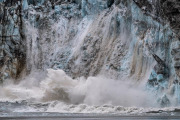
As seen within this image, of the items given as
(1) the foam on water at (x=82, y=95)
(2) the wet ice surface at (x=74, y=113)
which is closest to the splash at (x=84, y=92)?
(1) the foam on water at (x=82, y=95)

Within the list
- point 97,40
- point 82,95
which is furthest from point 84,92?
point 97,40

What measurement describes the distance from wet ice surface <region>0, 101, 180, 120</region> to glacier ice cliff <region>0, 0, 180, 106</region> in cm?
407

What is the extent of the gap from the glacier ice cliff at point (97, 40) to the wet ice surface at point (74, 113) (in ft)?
13.4

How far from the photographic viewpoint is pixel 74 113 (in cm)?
4509

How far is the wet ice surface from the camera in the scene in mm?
38406

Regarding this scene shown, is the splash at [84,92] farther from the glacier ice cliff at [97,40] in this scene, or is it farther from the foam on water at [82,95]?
the glacier ice cliff at [97,40]

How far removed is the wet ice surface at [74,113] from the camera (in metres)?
38.4

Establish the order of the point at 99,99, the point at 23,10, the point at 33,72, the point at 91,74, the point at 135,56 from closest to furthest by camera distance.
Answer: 1. the point at 99,99
2. the point at 135,56
3. the point at 91,74
4. the point at 33,72
5. the point at 23,10

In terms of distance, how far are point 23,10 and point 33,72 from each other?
11862 millimetres

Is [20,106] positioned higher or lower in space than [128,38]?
lower

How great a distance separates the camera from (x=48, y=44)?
70.1 metres

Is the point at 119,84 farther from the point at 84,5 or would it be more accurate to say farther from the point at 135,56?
the point at 84,5

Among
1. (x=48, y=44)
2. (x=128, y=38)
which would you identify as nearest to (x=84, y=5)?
(x=48, y=44)

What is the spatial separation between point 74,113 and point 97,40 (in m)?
20.1
